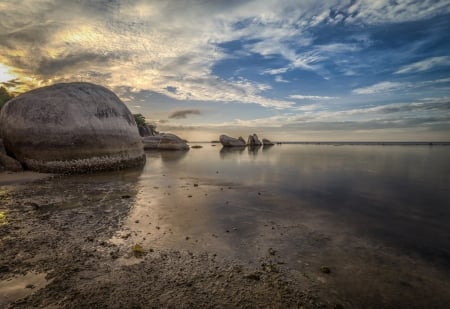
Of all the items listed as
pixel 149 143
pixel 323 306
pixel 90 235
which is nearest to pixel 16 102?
pixel 90 235

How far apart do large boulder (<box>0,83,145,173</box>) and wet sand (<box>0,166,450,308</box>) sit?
23.1 ft

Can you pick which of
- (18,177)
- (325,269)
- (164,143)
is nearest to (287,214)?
(325,269)

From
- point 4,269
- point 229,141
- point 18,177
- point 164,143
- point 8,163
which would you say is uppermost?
point 229,141

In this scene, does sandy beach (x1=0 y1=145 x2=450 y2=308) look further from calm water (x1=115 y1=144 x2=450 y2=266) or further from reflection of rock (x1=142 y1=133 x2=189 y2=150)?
reflection of rock (x1=142 y1=133 x2=189 y2=150)

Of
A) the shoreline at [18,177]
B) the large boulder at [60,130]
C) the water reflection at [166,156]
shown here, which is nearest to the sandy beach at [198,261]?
the shoreline at [18,177]

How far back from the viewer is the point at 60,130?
12.8 meters

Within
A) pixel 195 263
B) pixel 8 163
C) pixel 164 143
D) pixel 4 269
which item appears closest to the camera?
pixel 4 269

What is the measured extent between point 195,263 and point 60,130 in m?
12.6

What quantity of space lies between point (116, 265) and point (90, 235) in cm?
153

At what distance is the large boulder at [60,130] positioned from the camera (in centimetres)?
1264

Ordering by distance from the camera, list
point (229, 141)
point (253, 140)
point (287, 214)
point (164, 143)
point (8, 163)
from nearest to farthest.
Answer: point (287, 214), point (8, 163), point (164, 143), point (229, 141), point (253, 140)

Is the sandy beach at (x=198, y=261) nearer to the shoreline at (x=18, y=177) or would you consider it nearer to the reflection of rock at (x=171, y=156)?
the shoreline at (x=18, y=177)

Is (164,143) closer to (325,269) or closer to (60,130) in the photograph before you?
(60,130)

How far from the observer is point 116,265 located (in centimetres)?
364
